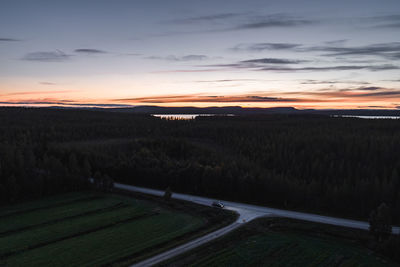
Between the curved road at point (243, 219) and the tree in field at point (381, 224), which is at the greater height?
the tree in field at point (381, 224)

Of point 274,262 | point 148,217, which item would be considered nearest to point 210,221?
point 148,217

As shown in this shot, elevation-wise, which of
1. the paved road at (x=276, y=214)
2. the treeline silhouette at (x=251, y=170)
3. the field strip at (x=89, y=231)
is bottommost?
the field strip at (x=89, y=231)

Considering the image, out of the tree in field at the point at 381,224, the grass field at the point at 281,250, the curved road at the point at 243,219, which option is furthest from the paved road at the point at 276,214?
the tree in field at the point at 381,224

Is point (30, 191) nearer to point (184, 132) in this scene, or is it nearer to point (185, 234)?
point (185, 234)

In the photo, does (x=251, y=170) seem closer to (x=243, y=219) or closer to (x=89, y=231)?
(x=243, y=219)

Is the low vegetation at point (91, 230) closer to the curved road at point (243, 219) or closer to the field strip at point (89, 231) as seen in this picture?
the field strip at point (89, 231)

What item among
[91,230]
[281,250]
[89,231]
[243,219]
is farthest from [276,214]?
[89,231]
